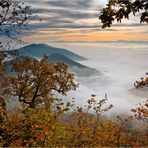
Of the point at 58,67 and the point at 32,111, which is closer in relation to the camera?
the point at 32,111

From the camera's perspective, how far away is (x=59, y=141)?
2627 centimetres

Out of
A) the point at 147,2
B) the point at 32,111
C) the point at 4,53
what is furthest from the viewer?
the point at 32,111

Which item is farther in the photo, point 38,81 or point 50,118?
point 38,81

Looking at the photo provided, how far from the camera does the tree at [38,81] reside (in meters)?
48.8

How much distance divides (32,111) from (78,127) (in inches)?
346

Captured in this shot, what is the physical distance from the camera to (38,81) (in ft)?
160

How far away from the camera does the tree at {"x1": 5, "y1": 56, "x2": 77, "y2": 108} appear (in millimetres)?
48750

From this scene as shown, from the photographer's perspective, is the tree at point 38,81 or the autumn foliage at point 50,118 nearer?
the autumn foliage at point 50,118

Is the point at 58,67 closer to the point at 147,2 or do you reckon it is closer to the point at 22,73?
the point at 22,73

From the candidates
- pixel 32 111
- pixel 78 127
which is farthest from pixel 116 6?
pixel 78 127

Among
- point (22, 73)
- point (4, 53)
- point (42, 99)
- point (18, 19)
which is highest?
point (18, 19)

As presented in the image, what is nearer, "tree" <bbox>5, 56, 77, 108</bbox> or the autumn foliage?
the autumn foliage

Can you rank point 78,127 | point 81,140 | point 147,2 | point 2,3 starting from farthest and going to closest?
1. point 78,127
2. point 81,140
3. point 2,3
4. point 147,2

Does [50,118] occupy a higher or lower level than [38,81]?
higher
